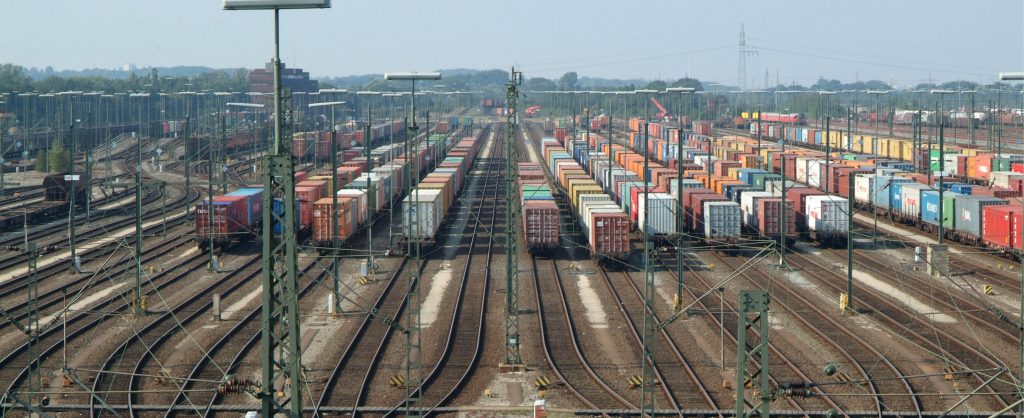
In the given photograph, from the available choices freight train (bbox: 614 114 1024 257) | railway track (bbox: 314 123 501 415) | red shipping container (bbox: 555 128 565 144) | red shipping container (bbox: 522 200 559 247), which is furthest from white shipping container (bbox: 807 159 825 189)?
red shipping container (bbox: 555 128 565 144)

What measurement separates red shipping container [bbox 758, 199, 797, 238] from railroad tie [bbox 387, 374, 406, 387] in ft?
80.2

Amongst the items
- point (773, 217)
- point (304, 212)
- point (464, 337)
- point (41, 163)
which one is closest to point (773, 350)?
point (464, 337)

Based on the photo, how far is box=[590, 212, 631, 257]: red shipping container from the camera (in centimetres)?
4303

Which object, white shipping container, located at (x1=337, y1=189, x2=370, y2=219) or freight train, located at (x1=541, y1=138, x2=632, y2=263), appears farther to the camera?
white shipping container, located at (x1=337, y1=189, x2=370, y2=219)

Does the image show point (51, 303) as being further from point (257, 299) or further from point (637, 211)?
point (637, 211)

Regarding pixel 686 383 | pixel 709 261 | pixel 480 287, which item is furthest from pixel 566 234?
pixel 686 383

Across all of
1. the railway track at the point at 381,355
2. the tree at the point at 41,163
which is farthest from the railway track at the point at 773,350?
the tree at the point at 41,163

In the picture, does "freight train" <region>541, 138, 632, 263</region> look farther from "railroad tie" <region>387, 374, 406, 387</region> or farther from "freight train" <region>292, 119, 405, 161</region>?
"freight train" <region>292, 119, 405, 161</region>

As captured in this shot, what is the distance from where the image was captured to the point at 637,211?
164 feet

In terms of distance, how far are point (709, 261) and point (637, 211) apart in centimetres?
499

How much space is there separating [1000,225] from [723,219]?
11025 millimetres

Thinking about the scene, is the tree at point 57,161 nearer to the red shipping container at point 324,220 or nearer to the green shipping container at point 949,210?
the red shipping container at point 324,220

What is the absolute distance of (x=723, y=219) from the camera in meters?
46.2

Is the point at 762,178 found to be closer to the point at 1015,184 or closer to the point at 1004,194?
the point at 1015,184
